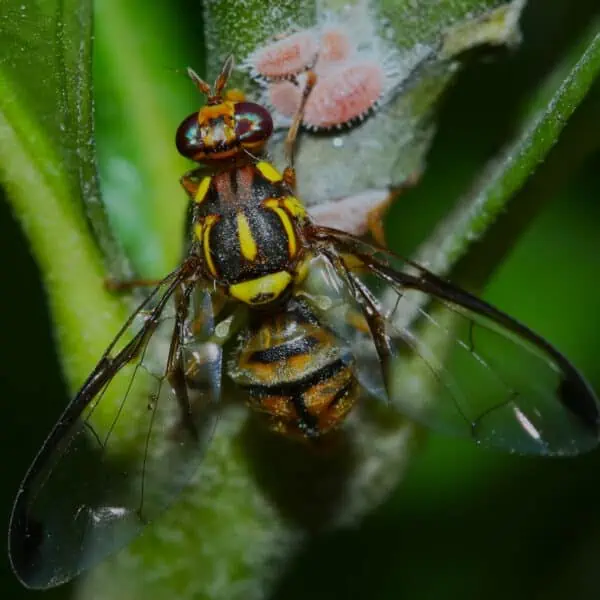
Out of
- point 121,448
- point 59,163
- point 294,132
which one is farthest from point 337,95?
point 121,448

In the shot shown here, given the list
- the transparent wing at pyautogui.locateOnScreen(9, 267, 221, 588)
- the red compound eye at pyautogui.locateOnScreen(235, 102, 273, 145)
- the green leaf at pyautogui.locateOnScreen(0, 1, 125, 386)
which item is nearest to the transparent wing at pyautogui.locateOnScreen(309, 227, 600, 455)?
the red compound eye at pyautogui.locateOnScreen(235, 102, 273, 145)

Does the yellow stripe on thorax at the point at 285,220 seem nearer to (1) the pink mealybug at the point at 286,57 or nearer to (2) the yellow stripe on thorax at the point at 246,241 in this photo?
(2) the yellow stripe on thorax at the point at 246,241

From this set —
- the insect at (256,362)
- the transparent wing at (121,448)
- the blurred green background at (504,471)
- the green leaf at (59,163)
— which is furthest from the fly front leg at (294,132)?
the blurred green background at (504,471)

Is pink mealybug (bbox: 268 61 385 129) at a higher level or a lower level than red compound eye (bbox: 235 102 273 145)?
higher

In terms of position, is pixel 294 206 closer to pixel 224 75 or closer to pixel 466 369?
pixel 224 75

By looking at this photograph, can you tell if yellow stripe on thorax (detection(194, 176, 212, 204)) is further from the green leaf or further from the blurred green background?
the blurred green background

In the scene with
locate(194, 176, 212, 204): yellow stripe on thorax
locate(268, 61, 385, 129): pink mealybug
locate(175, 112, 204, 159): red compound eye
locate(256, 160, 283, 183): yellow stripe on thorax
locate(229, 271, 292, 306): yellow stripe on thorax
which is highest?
locate(268, 61, 385, 129): pink mealybug

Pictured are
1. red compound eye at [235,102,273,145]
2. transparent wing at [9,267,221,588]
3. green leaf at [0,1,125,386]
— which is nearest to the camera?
green leaf at [0,1,125,386]

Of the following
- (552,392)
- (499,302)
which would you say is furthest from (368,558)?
(552,392)
